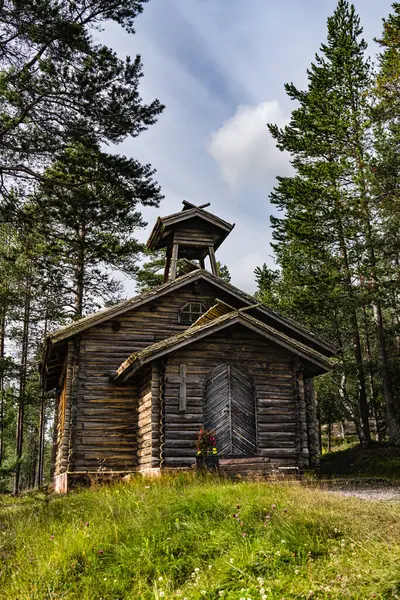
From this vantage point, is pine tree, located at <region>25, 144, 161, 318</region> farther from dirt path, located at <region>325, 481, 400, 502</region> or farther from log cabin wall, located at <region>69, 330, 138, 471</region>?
dirt path, located at <region>325, 481, 400, 502</region>

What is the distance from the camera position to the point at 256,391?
16.6 meters

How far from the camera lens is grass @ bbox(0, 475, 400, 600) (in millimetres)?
5715

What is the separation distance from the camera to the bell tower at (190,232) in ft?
68.3

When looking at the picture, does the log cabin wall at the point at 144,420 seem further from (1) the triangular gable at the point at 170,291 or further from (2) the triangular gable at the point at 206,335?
(1) the triangular gable at the point at 170,291

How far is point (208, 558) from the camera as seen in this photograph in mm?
6738

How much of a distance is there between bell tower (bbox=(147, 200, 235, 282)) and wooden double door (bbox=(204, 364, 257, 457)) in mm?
5409

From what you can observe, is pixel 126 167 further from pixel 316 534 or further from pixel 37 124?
pixel 316 534

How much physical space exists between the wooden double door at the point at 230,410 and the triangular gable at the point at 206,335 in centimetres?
136

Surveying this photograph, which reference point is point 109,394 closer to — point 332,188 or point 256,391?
point 256,391

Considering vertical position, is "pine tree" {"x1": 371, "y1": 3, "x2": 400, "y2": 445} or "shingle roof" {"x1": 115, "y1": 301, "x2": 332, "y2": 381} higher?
"pine tree" {"x1": 371, "y1": 3, "x2": 400, "y2": 445}

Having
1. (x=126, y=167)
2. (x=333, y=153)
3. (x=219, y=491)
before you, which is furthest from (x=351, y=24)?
(x=219, y=491)

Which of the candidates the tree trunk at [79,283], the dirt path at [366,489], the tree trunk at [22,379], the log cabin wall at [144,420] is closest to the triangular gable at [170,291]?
the log cabin wall at [144,420]

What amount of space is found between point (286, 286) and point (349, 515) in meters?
24.8

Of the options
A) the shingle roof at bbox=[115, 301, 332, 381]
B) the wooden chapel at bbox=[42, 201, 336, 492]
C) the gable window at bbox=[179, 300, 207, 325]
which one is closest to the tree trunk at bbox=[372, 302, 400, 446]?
the wooden chapel at bbox=[42, 201, 336, 492]
